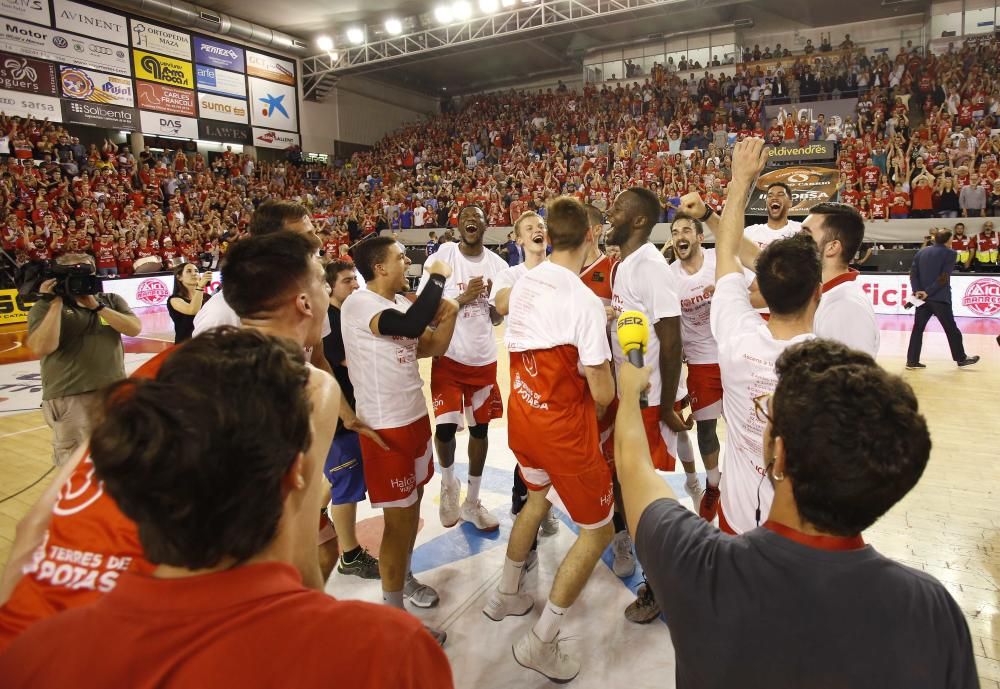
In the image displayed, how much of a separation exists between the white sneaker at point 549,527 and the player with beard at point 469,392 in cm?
32

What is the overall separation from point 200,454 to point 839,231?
3.00m

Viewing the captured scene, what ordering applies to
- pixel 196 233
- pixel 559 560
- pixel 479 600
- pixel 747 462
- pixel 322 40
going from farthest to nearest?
pixel 322 40 < pixel 196 233 < pixel 559 560 < pixel 479 600 < pixel 747 462

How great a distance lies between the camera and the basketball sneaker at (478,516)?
4.13 meters

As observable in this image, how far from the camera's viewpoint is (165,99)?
2230 centimetres

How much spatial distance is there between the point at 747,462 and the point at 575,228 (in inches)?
52.2

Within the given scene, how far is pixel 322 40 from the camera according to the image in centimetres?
2459

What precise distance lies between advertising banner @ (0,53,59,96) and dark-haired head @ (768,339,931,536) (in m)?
23.9

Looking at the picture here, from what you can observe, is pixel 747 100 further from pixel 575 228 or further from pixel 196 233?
pixel 575 228

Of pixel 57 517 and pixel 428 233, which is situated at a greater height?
pixel 428 233

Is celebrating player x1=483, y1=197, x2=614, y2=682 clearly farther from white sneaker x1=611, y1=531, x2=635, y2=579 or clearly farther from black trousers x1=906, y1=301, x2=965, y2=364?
black trousers x1=906, y1=301, x2=965, y2=364

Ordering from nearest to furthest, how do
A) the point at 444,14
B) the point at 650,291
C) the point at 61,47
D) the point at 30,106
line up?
the point at 650,291 → the point at 30,106 → the point at 61,47 → the point at 444,14

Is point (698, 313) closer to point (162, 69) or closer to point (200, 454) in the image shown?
point (200, 454)

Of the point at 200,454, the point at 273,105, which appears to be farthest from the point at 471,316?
the point at 273,105

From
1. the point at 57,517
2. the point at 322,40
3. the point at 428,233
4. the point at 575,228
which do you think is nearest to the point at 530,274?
the point at 575,228
